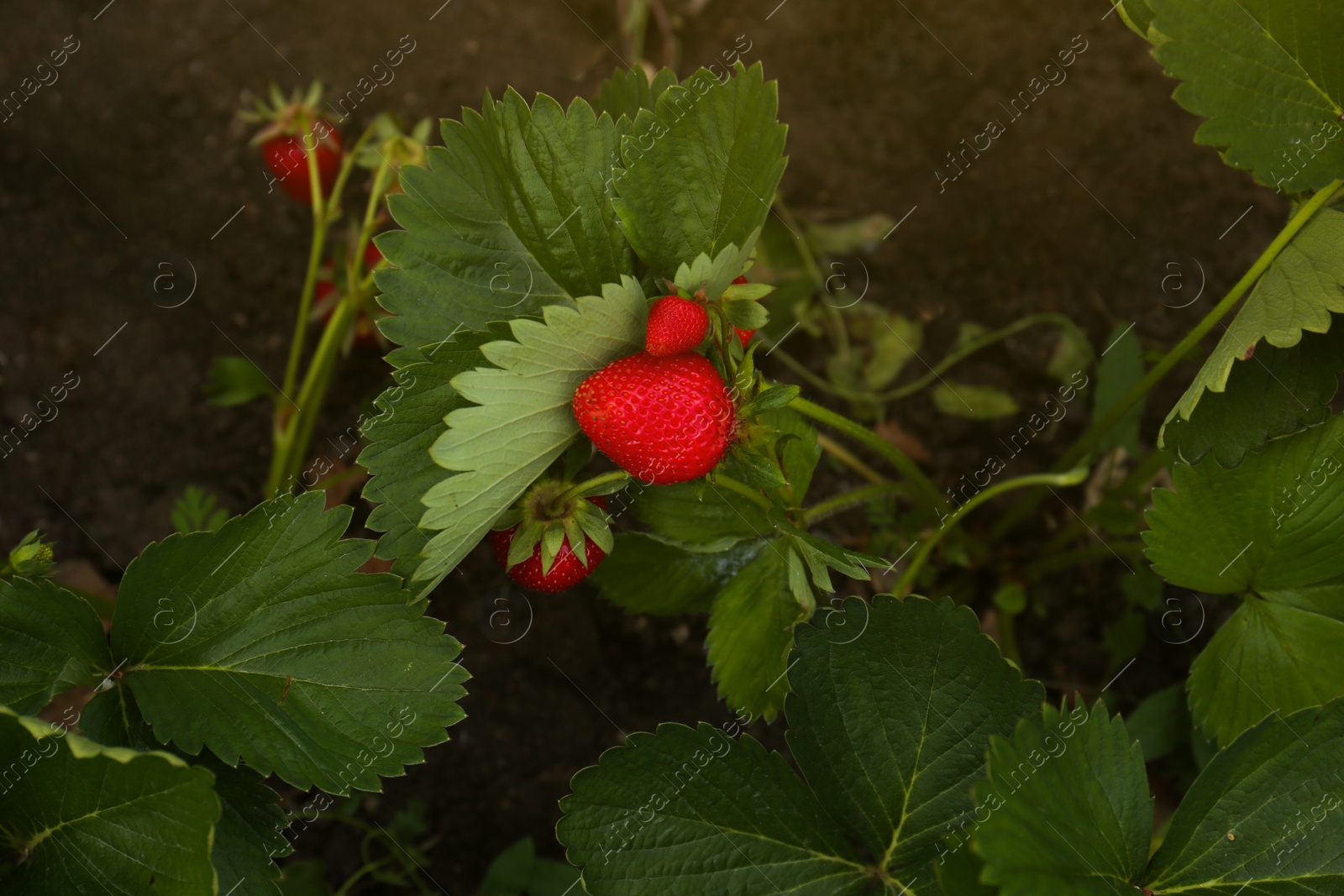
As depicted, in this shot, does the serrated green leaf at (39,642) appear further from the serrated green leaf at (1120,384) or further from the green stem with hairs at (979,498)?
the serrated green leaf at (1120,384)

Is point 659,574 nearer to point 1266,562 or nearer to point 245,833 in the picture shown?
point 245,833

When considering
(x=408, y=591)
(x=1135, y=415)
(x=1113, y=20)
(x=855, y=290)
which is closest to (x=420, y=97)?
(x=855, y=290)

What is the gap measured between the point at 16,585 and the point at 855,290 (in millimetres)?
1463

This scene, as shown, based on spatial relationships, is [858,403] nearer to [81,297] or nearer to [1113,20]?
[1113,20]

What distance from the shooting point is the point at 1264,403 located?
112 cm

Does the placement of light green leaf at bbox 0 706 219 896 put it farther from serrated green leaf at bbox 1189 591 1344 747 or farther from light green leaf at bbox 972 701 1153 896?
serrated green leaf at bbox 1189 591 1344 747

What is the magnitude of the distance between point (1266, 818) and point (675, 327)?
86 centimetres

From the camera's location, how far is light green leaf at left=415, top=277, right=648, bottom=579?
89cm

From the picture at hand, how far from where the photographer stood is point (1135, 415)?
171cm

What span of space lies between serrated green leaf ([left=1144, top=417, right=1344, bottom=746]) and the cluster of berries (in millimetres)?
619

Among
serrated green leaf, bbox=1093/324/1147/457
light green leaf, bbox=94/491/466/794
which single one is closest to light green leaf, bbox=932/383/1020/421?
serrated green leaf, bbox=1093/324/1147/457

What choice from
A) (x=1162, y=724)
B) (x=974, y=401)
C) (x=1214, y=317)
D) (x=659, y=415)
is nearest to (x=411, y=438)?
(x=659, y=415)

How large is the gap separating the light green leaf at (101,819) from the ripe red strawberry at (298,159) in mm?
975

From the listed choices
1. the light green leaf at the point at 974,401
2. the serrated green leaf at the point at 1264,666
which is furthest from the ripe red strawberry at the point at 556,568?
the light green leaf at the point at 974,401
